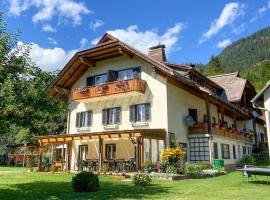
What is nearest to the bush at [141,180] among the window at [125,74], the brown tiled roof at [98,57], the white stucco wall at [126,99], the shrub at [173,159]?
the shrub at [173,159]

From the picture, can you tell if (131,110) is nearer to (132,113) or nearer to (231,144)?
(132,113)

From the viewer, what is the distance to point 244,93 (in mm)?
39250

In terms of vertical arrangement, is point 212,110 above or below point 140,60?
below

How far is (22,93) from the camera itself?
46.1 ft

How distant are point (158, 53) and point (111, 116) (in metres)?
7.43

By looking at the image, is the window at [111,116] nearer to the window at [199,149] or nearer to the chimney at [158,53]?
the window at [199,149]

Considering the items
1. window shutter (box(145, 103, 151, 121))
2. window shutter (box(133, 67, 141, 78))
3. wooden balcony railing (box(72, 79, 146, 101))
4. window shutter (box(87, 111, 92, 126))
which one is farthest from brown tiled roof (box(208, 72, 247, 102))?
window shutter (box(87, 111, 92, 126))

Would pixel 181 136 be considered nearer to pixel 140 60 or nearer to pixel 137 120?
pixel 137 120

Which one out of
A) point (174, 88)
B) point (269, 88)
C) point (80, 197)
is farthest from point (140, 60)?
point (80, 197)

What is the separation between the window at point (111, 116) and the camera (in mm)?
27748

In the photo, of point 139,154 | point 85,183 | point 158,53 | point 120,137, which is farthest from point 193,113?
point 85,183

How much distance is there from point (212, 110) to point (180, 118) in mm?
6540

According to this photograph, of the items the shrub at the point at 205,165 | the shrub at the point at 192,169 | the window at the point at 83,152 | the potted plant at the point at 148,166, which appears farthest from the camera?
the window at the point at 83,152

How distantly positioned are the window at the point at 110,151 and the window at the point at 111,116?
A: 6.25ft
